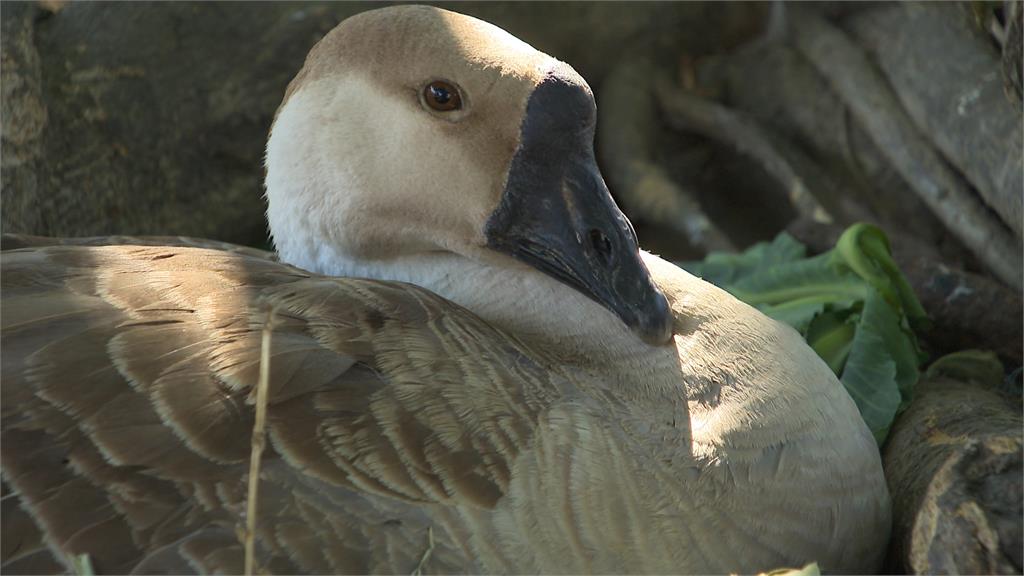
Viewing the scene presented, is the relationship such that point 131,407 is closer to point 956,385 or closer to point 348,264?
point 348,264

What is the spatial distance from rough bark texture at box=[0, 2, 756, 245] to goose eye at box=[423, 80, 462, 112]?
1723mm

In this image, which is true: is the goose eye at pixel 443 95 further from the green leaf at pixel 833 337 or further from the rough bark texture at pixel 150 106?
the rough bark texture at pixel 150 106

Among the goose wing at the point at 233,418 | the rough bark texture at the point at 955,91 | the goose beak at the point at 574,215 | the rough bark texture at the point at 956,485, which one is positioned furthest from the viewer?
the rough bark texture at the point at 955,91

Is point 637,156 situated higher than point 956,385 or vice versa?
point 637,156

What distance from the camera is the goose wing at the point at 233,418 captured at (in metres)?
1.89

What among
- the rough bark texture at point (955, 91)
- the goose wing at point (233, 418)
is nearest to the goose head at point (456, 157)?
the goose wing at point (233, 418)

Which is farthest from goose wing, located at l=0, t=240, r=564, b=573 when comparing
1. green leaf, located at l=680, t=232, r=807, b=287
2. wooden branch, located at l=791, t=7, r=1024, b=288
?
wooden branch, located at l=791, t=7, r=1024, b=288

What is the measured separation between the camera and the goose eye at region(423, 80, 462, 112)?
2342 millimetres

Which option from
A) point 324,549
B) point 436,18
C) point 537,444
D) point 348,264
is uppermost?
point 436,18

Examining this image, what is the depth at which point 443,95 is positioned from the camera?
235 cm

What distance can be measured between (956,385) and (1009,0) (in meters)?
1.06

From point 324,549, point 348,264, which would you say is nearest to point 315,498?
point 324,549

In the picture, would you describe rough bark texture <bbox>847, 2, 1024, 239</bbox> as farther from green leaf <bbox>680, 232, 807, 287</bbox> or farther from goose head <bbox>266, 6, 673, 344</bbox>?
goose head <bbox>266, 6, 673, 344</bbox>

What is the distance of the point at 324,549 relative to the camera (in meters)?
1.92
